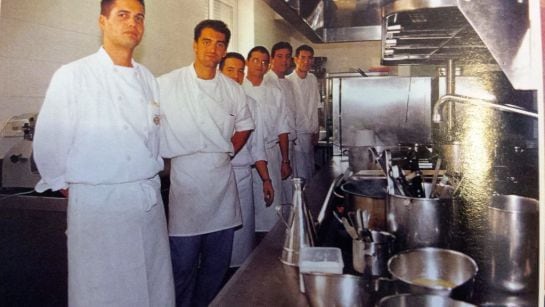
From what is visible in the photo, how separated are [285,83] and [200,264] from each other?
117cm

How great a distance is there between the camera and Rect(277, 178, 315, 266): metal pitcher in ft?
2.47

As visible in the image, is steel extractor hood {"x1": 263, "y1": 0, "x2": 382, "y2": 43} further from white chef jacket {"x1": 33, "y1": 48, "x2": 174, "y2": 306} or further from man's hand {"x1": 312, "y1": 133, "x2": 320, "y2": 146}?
man's hand {"x1": 312, "y1": 133, "x2": 320, "y2": 146}

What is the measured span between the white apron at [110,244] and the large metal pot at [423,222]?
61cm

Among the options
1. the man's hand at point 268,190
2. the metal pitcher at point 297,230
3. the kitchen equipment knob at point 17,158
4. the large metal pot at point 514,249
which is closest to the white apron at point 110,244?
the kitchen equipment knob at point 17,158

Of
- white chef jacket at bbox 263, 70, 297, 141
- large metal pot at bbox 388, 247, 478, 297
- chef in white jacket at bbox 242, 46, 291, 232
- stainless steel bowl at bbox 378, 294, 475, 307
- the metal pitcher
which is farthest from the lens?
white chef jacket at bbox 263, 70, 297, 141

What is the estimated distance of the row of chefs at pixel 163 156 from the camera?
92 centimetres

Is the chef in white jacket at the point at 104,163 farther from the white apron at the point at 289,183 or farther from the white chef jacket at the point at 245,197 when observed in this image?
Result: the white apron at the point at 289,183

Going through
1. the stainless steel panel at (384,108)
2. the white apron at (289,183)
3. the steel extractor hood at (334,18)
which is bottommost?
the white apron at (289,183)

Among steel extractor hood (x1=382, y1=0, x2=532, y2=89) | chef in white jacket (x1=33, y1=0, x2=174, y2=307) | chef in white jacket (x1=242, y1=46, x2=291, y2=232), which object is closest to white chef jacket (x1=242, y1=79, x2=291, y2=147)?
chef in white jacket (x1=242, y1=46, x2=291, y2=232)

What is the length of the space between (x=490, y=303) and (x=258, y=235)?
5.39 feet

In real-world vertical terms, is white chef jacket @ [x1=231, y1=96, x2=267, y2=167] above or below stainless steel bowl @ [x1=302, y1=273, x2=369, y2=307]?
above

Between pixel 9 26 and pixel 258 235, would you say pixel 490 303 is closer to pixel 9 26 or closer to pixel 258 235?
pixel 9 26

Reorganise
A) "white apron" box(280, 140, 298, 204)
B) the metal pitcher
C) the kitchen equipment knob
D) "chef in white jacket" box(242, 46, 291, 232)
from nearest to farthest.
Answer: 1. the metal pitcher
2. the kitchen equipment knob
3. "chef in white jacket" box(242, 46, 291, 232)
4. "white apron" box(280, 140, 298, 204)

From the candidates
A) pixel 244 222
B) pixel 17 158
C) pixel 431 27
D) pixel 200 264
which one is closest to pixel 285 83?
pixel 244 222
